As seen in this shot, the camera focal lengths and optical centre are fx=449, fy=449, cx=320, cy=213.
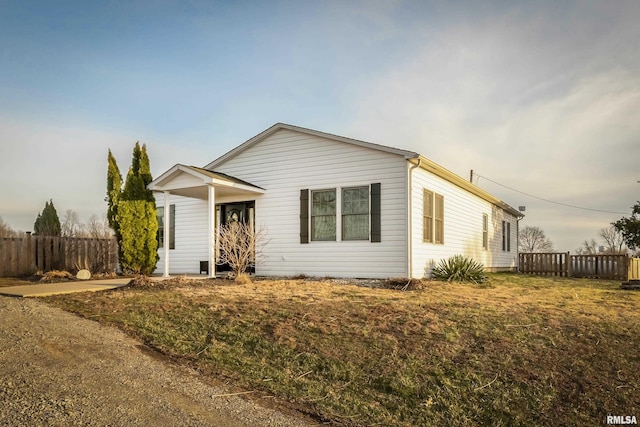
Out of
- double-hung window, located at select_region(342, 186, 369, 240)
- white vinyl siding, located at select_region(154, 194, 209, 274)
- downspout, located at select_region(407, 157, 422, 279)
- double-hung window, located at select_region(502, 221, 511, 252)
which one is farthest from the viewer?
double-hung window, located at select_region(502, 221, 511, 252)

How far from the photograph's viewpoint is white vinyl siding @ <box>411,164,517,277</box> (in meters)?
12.1

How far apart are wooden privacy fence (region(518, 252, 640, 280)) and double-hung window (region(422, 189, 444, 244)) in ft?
31.7

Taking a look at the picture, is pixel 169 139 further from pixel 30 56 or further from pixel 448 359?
pixel 448 359

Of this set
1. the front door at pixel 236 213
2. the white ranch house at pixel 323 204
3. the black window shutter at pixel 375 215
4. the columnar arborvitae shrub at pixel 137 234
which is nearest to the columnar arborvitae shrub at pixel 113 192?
the columnar arborvitae shrub at pixel 137 234

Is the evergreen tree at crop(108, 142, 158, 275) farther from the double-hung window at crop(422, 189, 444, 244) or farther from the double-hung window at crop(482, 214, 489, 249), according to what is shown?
the double-hung window at crop(482, 214, 489, 249)

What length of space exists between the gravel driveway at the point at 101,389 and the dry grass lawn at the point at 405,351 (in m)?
0.38

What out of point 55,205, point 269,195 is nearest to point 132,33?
point 269,195

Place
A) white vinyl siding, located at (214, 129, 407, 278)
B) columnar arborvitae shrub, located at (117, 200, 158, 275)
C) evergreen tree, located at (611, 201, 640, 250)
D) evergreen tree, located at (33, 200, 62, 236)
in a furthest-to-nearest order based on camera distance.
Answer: evergreen tree, located at (33, 200, 62, 236), evergreen tree, located at (611, 201, 640, 250), columnar arborvitae shrub, located at (117, 200, 158, 275), white vinyl siding, located at (214, 129, 407, 278)

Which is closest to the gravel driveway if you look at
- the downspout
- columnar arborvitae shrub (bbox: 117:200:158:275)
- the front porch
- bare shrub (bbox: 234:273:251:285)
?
bare shrub (bbox: 234:273:251:285)

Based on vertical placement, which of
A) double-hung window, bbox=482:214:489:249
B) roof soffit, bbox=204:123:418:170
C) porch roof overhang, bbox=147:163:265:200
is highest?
roof soffit, bbox=204:123:418:170

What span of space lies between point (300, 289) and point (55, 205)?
64.4ft

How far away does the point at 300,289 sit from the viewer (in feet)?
30.7

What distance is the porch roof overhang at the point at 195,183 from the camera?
40.1ft

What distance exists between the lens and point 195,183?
12.6 meters
